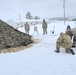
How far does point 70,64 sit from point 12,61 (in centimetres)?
240

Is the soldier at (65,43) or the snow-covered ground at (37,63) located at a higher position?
the soldier at (65,43)

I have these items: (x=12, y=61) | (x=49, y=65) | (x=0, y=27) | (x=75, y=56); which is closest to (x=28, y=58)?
(x=12, y=61)

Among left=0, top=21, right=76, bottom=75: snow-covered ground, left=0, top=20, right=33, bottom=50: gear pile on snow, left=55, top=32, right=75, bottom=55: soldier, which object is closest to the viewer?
left=0, top=21, right=76, bottom=75: snow-covered ground

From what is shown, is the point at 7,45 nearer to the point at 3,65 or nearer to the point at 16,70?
the point at 3,65

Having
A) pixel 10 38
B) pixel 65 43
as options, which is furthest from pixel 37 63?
pixel 10 38

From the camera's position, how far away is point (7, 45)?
1200 centimetres

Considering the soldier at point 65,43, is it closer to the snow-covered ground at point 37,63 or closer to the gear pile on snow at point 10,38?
the snow-covered ground at point 37,63

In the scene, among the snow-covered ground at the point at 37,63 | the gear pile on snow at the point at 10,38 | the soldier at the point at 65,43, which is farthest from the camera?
the gear pile on snow at the point at 10,38

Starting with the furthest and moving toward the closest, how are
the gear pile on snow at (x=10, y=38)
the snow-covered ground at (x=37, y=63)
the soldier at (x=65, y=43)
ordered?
1. the gear pile on snow at (x=10, y=38)
2. the soldier at (x=65, y=43)
3. the snow-covered ground at (x=37, y=63)

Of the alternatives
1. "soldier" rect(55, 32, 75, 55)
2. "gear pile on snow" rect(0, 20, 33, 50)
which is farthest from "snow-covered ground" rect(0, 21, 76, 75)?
"gear pile on snow" rect(0, 20, 33, 50)

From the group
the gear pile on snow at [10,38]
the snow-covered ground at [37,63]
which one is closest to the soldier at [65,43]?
the snow-covered ground at [37,63]

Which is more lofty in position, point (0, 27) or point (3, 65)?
point (0, 27)

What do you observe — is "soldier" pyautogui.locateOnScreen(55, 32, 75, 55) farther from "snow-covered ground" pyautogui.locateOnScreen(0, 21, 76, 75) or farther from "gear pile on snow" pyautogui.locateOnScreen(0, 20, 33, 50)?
"gear pile on snow" pyautogui.locateOnScreen(0, 20, 33, 50)

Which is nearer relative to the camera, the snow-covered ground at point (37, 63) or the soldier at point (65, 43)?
the snow-covered ground at point (37, 63)
